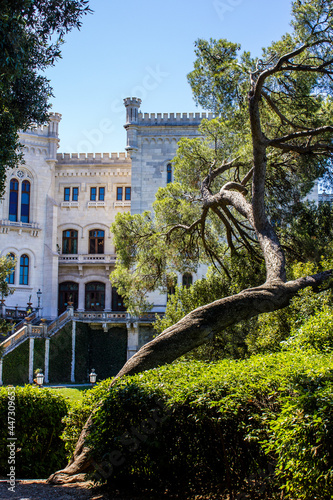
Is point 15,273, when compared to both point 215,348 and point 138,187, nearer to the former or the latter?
point 138,187

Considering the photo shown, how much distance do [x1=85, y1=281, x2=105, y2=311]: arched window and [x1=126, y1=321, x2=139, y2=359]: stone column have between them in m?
5.69

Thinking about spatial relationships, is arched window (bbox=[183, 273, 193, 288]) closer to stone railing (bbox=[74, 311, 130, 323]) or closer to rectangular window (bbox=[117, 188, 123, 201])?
stone railing (bbox=[74, 311, 130, 323])

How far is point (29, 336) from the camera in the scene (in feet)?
91.4

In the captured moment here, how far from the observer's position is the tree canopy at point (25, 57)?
798 centimetres

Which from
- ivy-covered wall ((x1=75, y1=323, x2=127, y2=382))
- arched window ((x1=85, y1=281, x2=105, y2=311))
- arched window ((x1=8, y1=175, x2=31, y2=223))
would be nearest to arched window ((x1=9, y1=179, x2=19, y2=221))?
arched window ((x1=8, y1=175, x2=31, y2=223))

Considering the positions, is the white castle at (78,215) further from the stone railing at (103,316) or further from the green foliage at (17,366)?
the green foliage at (17,366)

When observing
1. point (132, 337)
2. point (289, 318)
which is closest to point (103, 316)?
point (132, 337)

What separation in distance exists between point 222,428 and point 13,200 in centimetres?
3253

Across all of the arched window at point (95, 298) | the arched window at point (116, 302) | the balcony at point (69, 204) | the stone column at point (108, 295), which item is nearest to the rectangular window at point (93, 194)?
the balcony at point (69, 204)

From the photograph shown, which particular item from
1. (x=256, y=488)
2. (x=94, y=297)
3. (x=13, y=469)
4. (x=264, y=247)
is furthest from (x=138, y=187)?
(x=256, y=488)

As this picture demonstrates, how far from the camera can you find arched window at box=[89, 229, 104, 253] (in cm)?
3900

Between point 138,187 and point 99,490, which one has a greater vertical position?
point 138,187

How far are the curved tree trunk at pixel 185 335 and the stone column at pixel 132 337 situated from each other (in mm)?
24335

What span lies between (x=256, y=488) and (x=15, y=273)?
31340 millimetres
